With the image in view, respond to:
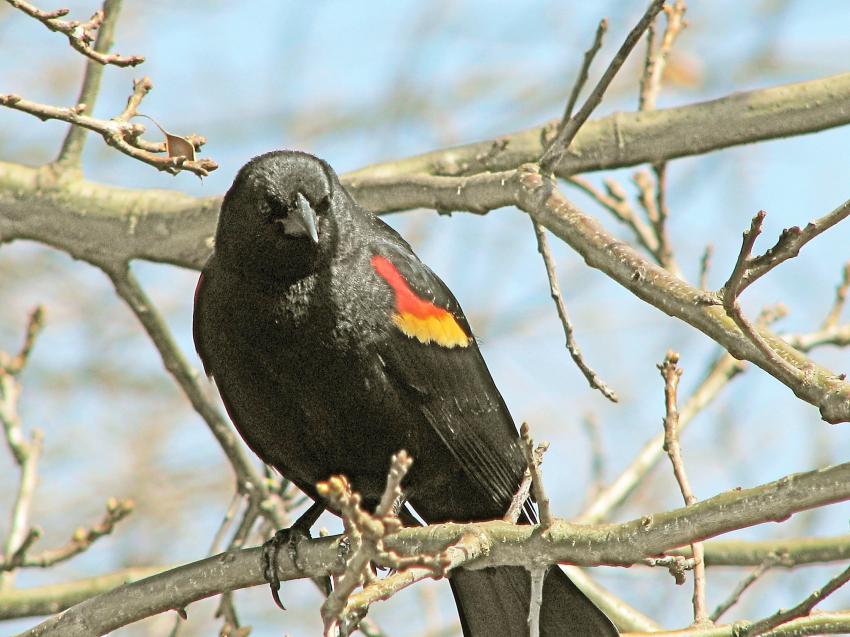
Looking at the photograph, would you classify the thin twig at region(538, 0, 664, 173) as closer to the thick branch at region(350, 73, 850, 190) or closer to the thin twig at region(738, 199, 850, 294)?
the thick branch at region(350, 73, 850, 190)

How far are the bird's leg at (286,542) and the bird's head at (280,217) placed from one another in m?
0.93

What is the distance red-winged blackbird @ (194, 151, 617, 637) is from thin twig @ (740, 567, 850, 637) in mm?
1199

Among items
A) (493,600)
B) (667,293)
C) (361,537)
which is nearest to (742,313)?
(667,293)

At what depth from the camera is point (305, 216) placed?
3.91 m

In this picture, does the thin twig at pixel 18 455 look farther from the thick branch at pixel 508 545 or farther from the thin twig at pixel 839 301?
the thin twig at pixel 839 301

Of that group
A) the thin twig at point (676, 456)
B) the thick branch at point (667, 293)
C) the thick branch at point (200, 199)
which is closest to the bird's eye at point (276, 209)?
the thick branch at point (200, 199)

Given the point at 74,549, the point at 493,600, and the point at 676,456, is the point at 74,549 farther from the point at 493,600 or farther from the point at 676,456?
the point at 676,456

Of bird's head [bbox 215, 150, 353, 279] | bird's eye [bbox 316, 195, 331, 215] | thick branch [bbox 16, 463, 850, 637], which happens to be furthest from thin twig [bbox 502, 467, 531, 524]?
bird's eye [bbox 316, 195, 331, 215]

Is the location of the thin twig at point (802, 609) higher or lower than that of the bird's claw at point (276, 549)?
lower

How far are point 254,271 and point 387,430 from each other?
72 cm

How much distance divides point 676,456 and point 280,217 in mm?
1551

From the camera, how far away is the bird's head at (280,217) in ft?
13.0

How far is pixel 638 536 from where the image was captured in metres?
2.85

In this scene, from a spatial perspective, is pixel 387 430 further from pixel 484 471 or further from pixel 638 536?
pixel 638 536
